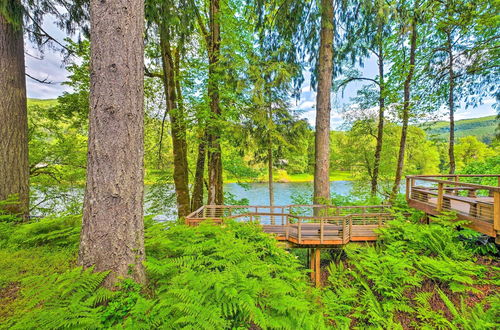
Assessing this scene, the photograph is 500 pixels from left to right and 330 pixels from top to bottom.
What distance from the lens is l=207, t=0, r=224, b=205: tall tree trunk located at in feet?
22.5

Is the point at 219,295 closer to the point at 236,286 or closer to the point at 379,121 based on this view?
the point at 236,286

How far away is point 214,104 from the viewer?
7203mm

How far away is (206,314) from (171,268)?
80cm

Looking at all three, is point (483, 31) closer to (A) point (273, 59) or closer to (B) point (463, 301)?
(A) point (273, 59)

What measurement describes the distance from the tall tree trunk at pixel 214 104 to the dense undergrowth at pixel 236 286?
3.55m

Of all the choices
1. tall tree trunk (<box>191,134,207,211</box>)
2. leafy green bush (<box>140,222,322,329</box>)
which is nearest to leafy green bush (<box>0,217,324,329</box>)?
leafy green bush (<box>140,222,322,329</box>)

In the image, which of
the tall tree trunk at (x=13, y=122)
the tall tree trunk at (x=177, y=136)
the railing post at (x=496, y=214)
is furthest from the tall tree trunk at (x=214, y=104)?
the railing post at (x=496, y=214)

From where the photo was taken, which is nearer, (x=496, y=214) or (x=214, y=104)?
(x=496, y=214)

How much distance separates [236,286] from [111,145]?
1864 mm

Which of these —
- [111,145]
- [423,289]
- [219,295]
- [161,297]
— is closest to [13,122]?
Answer: [111,145]

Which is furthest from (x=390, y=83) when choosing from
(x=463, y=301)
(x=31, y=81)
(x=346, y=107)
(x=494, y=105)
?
(x=31, y=81)

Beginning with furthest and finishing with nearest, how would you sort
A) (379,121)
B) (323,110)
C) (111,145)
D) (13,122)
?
(379,121), (323,110), (13,122), (111,145)

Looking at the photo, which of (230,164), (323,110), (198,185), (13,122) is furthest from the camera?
(230,164)

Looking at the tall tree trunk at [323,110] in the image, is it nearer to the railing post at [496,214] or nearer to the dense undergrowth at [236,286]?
the dense undergrowth at [236,286]
